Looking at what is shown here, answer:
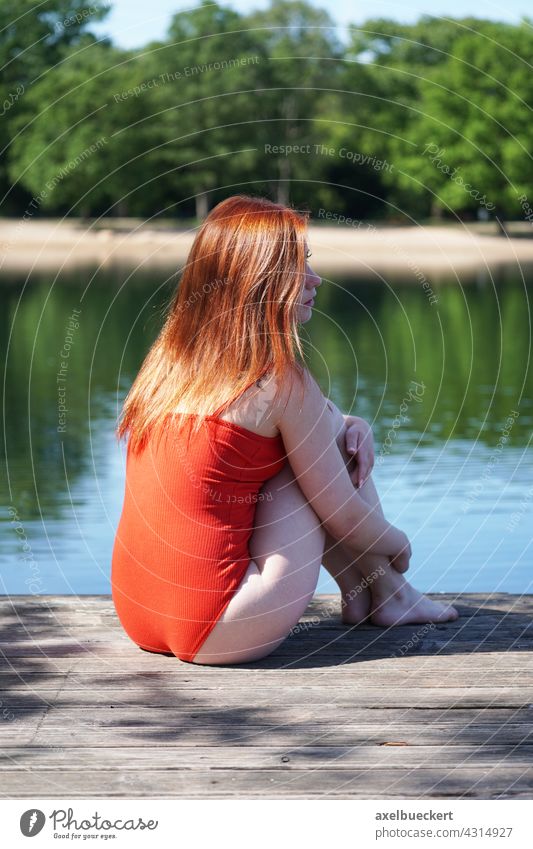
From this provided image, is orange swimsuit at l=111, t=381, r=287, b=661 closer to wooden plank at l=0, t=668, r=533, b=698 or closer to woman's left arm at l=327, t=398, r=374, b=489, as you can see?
wooden plank at l=0, t=668, r=533, b=698

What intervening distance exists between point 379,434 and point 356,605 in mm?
7697

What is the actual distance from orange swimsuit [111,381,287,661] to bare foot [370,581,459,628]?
0.67 m

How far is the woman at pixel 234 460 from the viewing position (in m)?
3.65

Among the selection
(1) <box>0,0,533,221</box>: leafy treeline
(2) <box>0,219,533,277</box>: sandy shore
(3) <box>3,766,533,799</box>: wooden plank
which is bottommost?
(3) <box>3,766,533,799</box>: wooden plank

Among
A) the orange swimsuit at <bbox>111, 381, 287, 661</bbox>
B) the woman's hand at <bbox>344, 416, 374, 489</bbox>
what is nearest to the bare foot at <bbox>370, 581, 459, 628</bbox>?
the woman's hand at <bbox>344, 416, 374, 489</bbox>

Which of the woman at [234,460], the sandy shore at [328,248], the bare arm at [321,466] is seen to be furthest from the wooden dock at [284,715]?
the sandy shore at [328,248]

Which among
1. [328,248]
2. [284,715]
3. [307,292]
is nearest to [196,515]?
[284,715]

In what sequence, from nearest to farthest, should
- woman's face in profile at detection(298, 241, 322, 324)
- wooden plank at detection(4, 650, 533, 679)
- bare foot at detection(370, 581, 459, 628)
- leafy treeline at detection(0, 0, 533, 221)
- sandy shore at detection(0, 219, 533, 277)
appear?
woman's face in profile at detection(298, 241, 322, 324)
wooden plank at detection(4, 650, 533, 679)
bare foot at detection(370, 581, 459, 628)
sandy shore at detection(0, 219, 533, 277)
leafy treeline at detection(0, 0, 533, 221)

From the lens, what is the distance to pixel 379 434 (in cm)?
1188

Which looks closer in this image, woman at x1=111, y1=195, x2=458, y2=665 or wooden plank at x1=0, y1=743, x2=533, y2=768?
wooden plank at x1=0, y1=743, x2=533, y2=768

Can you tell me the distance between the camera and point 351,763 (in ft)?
10.4

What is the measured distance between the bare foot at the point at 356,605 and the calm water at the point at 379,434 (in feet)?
3.02

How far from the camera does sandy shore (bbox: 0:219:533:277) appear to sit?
4106 cm

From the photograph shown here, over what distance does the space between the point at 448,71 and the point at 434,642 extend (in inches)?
2223
